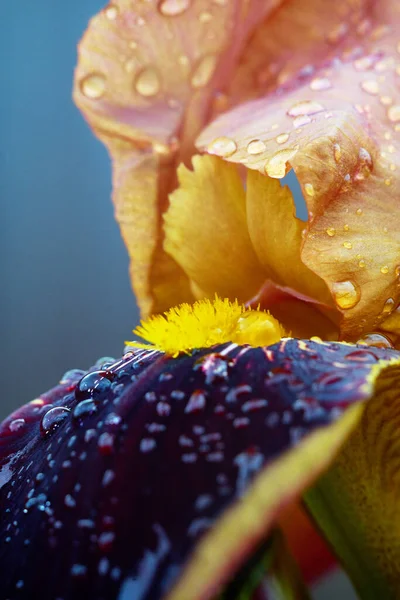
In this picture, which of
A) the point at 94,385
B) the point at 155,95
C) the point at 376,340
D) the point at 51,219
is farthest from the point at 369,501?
the point at 51,219

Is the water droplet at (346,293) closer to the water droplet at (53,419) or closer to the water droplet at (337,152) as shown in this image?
the water droplet at (337,152)

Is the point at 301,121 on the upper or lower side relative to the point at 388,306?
upper

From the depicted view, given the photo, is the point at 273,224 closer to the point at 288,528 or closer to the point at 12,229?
the point at 288,528

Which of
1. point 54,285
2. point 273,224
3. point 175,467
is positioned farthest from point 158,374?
point 54,285

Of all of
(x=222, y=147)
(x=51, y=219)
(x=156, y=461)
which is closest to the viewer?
(x=156, y=461)

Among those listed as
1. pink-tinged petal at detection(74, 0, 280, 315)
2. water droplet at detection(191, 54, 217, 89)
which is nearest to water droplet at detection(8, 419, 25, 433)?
pink-tinged petal at detection(74, 0, 280, 315)

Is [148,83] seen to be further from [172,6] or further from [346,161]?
[346,161]

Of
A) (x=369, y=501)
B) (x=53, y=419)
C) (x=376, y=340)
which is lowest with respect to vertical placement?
(x=369, y=501)

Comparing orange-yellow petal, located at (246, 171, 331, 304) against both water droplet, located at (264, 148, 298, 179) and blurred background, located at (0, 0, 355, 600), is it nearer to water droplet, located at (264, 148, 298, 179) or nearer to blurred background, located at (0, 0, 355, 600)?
water droplet, located at (264, 148, 298, 179)
